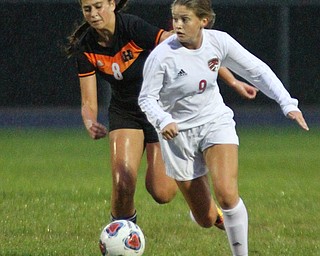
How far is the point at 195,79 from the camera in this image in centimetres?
733

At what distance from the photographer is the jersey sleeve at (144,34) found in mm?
8109

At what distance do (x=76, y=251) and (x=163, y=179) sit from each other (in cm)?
90

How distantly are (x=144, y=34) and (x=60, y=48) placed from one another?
631 inches

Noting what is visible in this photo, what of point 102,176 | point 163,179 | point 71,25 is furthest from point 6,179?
point 71,25

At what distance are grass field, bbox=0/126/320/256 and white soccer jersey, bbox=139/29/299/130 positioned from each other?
1.22 m

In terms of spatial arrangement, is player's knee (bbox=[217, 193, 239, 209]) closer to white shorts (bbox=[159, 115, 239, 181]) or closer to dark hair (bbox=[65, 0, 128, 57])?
white shorts (bbox=[159, 115, 239, 181])

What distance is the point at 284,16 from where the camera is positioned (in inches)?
940

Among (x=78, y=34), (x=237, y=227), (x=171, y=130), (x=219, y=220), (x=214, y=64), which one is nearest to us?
(x=171, y=130)

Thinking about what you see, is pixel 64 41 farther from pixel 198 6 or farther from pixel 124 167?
pixel 198 6

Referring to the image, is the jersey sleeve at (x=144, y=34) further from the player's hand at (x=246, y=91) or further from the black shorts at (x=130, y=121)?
the player's hand at (x=246, y=91)

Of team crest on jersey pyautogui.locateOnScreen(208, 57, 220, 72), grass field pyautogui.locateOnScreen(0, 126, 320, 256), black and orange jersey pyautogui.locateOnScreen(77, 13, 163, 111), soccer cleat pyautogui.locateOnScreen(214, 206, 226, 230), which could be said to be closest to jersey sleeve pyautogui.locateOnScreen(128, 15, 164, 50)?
black and orange jersey pyautogui.locateOnScreen(77, 13, 163, 111)

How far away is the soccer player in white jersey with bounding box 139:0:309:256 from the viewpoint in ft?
23.7

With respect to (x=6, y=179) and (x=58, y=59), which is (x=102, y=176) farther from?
(x=58, y=59)

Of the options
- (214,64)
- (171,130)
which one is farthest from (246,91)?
(171,130)
